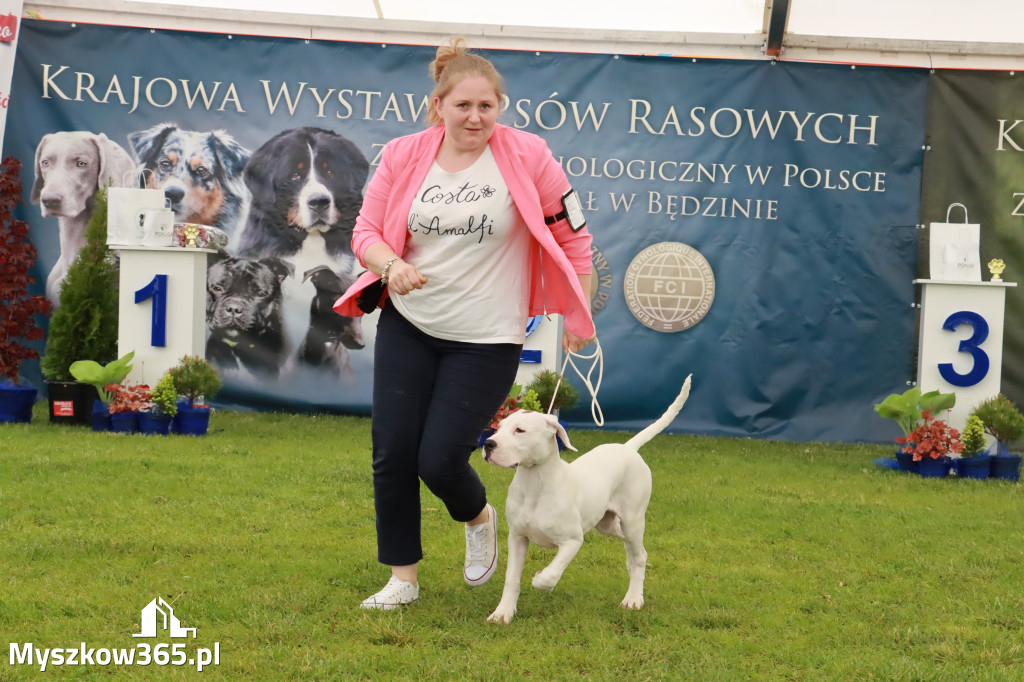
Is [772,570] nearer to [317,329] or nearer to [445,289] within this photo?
[445,289]

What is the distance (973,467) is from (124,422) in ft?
17.4

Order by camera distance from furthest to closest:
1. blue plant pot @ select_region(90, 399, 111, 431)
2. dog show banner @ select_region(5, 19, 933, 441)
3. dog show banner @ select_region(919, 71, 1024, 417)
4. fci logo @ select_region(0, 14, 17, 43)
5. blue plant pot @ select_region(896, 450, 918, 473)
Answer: dog show banner @ select_region(5, 19, 933, 441) → dog show banner @ select_region(919, 71, 1024, 417) → fci logo @ select_region(0, 14, 17, 43) → blue plant pot @ select_region(90, 399, 111, 431) → blue plant pot @ select_region(896, 450, 918, 473)

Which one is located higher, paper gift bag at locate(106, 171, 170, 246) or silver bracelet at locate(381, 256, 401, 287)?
paper gift bag at locate(106, 171, 170, 246)

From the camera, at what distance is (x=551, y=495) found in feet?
9.94

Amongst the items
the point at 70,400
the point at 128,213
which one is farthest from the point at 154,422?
the point at 128,213

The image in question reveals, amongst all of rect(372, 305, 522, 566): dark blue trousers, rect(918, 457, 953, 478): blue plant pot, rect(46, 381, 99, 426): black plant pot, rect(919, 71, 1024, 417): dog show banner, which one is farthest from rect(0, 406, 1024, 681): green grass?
rect(919, 71, 1024, 417): dog show banner

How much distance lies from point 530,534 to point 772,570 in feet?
4.16

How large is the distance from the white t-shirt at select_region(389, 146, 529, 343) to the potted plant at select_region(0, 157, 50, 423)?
479 centimetres

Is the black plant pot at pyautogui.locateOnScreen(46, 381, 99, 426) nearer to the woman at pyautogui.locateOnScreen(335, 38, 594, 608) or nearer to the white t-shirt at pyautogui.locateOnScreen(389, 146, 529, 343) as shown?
the woman at pyautogui.locateOnScreen(335, 38, 594, 608)

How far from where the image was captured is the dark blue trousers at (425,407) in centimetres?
305

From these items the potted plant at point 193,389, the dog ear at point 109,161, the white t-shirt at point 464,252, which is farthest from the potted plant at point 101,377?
the white t-shirt at point 464,252

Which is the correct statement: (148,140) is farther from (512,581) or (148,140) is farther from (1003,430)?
(1003,430)

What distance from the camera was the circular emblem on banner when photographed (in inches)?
306

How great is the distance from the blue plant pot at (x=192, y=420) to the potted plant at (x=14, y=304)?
3.68 ft
